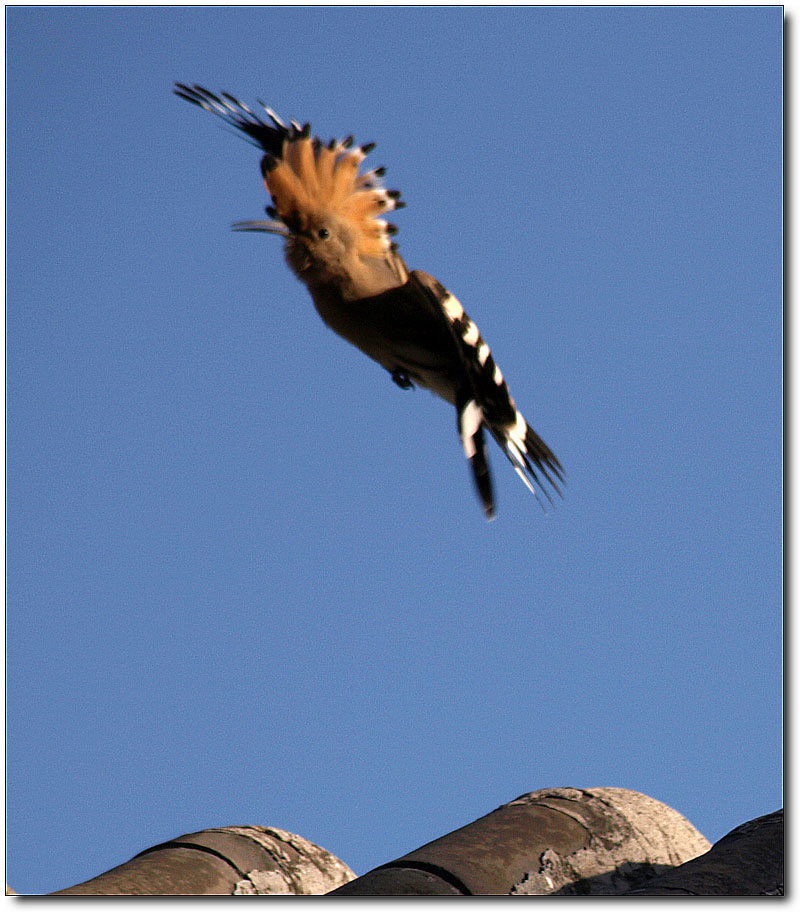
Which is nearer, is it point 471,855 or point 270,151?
point 270,151

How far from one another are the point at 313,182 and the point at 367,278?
0.79 ft

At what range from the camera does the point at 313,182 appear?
7.95 ft

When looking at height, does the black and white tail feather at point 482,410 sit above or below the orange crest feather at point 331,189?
below

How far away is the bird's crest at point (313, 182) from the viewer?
2406 millimetres

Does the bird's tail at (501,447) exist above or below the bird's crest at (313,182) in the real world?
below

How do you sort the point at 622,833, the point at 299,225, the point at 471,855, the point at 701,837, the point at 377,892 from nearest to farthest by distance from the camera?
the point at 299,225
the point at 377,892
the point at 471,855
the point at 622,833
the point at 701,837

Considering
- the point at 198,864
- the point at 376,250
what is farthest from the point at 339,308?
the point at 198,864

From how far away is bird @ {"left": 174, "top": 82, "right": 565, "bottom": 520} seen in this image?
2.41 meters

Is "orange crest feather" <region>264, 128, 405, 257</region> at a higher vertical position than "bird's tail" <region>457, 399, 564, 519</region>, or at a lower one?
higher

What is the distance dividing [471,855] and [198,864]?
0.84 meters

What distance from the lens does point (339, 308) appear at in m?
2.45

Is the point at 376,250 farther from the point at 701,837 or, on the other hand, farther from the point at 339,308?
the point at 701,837

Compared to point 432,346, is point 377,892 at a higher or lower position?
lower

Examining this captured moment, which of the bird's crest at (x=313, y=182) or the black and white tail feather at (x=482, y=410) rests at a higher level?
the bird's crest at (x=313, y=182)
